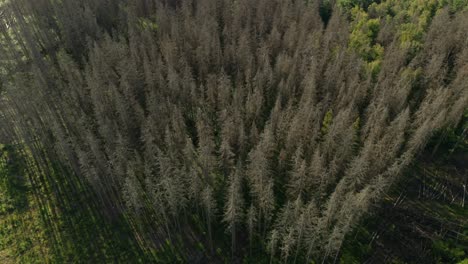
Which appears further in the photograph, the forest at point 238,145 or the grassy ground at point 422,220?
the grassy ground at point 422,220

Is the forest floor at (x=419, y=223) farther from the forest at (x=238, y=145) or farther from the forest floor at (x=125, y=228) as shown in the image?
the forest at (x=238, y=145)

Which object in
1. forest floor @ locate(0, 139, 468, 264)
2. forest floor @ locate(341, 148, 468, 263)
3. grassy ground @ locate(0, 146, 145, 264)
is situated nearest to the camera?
grassy ground @ locate(0, 146, 145, 264)

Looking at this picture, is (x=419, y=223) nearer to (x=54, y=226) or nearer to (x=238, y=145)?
(x=238, y=145)

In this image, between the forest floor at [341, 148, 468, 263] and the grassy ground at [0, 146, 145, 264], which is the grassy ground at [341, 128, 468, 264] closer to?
the forest floor at [341, 148, 468, 263]

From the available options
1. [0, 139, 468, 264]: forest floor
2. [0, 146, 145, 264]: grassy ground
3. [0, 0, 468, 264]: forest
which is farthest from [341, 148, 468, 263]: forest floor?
[0, 146, 145, 264]: grassy ground

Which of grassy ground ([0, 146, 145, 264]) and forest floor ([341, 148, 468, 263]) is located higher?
grassy ground ([0, 146, 145, 264])

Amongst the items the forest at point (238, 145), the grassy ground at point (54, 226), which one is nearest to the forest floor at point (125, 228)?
the grassy ground at point (54, 226)

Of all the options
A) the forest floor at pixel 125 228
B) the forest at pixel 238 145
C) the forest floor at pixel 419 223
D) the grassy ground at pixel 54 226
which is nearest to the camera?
the forest at pixel 238 145

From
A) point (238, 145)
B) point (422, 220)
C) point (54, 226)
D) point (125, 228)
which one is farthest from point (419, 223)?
point (54, 226)

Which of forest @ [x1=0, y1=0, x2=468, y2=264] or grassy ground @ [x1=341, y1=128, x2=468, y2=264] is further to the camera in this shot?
grassy ground @ [x1=341, y1=128, x2=468, y2=264]
